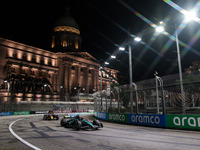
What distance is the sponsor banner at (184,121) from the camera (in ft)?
33.2

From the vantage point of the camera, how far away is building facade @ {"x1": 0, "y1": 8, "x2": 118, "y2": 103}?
61.6 metres

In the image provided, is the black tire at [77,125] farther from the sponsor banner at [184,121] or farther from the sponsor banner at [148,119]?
the sponsor banner at [184,121]

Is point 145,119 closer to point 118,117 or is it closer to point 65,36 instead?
point 118,117

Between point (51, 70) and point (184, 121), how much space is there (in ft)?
233

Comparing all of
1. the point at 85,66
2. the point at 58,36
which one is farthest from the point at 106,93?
the point at 58,36

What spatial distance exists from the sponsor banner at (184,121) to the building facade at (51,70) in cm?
4960

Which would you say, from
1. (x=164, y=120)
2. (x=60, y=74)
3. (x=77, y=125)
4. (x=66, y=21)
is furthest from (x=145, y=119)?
(x=66, y=21)

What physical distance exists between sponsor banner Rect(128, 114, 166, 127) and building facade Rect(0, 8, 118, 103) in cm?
4610

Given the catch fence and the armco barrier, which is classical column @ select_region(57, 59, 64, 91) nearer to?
the catch fence

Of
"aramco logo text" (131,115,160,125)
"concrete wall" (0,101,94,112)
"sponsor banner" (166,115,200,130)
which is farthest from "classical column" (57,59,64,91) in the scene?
"sponsor banner" (166,115,200,130)

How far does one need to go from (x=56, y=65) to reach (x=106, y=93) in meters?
65.4

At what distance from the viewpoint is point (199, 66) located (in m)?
55.2

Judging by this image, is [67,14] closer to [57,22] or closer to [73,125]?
[57,22]

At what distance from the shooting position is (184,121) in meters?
10.7
